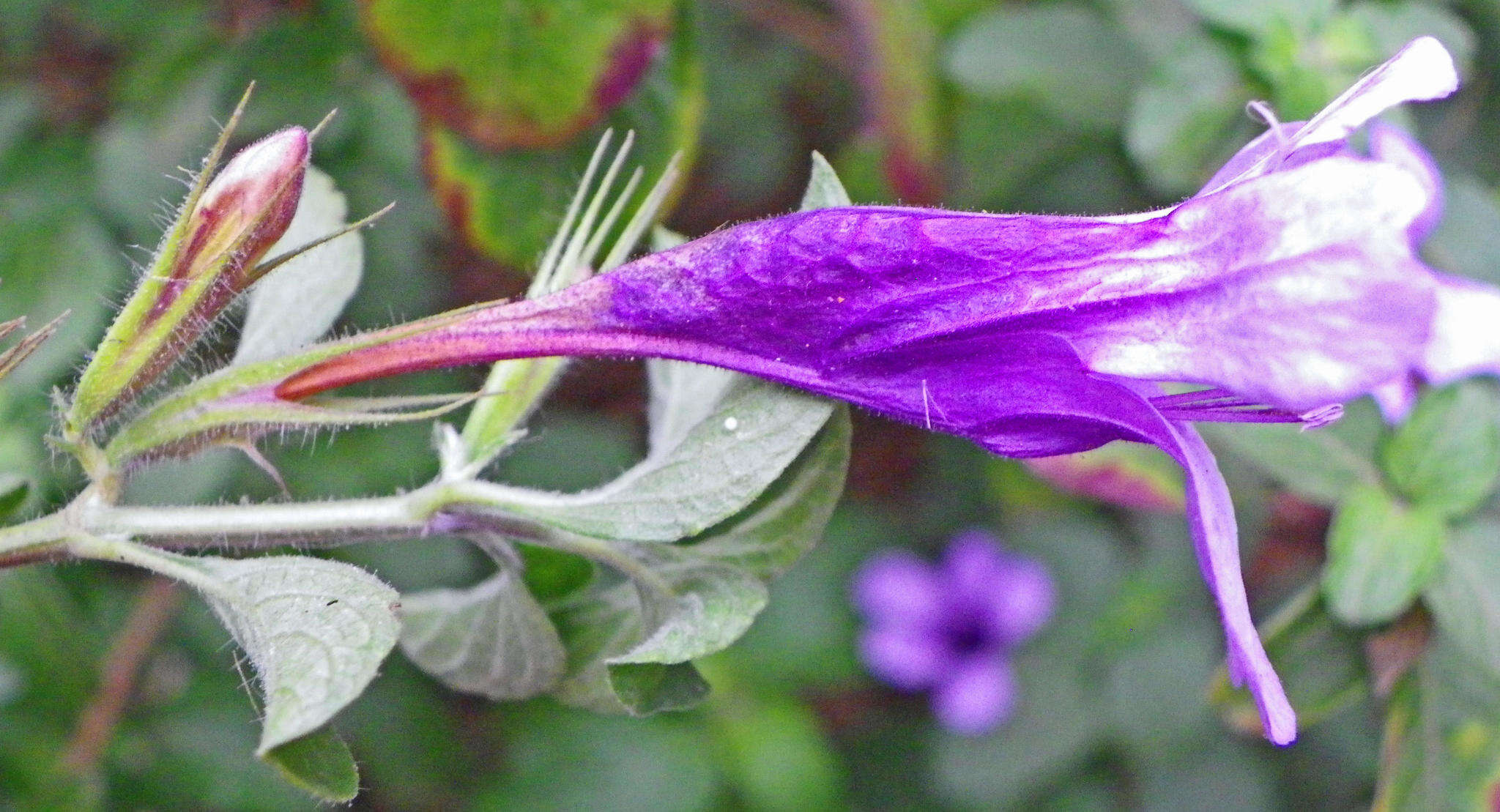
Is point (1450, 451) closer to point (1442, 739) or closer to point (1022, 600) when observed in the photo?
point (1442, 739)

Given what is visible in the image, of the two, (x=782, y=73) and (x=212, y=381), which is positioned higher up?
(x=212, y=381)

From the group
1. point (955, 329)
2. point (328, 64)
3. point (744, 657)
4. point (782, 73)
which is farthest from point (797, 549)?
point (782, 73)

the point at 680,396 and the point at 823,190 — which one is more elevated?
the point at 823,190

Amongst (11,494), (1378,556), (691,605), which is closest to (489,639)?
(691,605)

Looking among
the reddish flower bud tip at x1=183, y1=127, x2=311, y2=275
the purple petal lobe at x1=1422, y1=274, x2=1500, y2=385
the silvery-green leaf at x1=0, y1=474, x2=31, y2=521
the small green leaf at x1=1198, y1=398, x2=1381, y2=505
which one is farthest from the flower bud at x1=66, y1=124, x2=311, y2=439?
the small green leaf at x1=1198, y1=398, x2=1381, y2=505

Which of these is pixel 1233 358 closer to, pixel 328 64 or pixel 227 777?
pixel 328 64

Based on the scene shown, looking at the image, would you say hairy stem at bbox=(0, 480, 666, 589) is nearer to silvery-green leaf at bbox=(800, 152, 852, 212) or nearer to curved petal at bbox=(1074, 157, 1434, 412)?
silvery-green leaf at bbox=(800, 152, 852, 212)

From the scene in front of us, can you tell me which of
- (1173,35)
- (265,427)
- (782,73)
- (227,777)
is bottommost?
(227,777)

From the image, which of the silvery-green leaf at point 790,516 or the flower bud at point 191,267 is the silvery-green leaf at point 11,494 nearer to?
the flower bud at point 191,267
